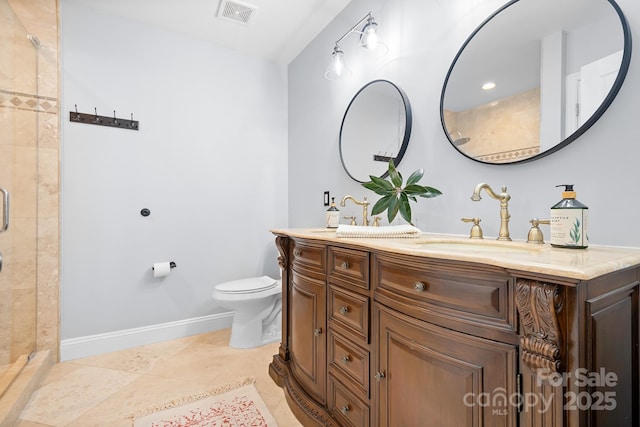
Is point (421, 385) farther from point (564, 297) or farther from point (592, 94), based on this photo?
point (592, 94)

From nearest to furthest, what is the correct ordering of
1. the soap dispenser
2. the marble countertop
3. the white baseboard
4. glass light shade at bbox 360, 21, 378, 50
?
the marble countertop, the soap dispenser, glass light shade at bbox 360, 21, 378, 50, the white baseboard

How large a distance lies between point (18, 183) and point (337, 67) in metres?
2.15

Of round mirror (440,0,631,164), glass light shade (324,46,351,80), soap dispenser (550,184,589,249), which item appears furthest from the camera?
glass light shade (324,46,351,80)

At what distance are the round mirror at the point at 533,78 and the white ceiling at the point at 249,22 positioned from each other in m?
1.24

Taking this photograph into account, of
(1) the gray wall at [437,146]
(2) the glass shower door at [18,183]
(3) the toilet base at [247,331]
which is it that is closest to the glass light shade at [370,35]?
(1) the gray wall at [437,146]

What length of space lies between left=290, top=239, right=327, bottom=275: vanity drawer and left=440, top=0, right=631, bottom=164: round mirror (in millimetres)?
808

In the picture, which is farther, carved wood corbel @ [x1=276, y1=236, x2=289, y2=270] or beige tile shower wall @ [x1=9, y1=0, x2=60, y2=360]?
beige tile shower wall @ [x1=9, y1=0, x2=60, y2=360]

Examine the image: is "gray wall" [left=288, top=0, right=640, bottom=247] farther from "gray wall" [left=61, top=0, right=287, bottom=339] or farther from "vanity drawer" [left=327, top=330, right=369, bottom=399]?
"vanity drawer" [left=327, top=330, right=369, bottom=399]

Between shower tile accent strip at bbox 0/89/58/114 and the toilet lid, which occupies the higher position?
shower tile accent strip at bbox 0/89/58/114

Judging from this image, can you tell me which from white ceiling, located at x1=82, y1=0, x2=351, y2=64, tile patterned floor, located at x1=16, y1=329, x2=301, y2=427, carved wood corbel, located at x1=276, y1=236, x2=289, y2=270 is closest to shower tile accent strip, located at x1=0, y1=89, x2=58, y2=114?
white ceiling, located at x1=82, y1=0, x2=351, y2=64

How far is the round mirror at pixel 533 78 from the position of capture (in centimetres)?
97

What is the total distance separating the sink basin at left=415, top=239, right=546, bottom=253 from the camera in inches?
39.1

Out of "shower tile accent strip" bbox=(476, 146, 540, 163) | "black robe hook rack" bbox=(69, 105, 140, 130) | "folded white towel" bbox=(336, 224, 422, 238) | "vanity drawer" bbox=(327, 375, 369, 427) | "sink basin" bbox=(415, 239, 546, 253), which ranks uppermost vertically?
"black robe hook rack" bbox=(69, 105, 140, 130)

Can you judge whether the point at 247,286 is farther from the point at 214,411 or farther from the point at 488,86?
the point at 488,86
